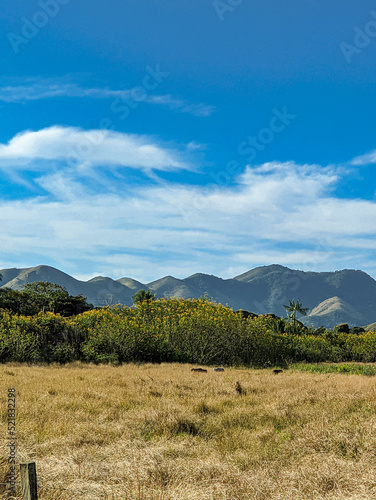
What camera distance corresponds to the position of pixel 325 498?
4.72 metres

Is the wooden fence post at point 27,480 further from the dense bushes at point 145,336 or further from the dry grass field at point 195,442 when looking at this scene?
the dense bushes at point 145,336

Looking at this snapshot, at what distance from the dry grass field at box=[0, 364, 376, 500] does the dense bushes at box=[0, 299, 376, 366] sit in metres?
9.66

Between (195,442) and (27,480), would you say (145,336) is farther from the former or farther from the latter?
(27,480)

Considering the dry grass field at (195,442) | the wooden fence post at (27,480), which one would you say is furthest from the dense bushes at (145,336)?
the wooden fence post at (27,480)

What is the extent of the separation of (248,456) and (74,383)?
7.92 metres

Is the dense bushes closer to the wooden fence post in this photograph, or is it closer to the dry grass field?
the dry grass field

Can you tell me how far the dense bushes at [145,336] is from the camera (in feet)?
70.0

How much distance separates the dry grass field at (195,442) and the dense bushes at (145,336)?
9.66m

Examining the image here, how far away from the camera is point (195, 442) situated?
7.03m

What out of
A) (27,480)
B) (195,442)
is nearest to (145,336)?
(195,442)

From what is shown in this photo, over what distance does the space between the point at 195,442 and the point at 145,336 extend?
15980mm

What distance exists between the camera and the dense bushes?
21.3 metres

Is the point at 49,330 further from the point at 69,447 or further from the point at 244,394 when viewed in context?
the point at 69,447

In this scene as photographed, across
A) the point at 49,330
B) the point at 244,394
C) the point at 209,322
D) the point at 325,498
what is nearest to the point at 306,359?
the point at 209,322
